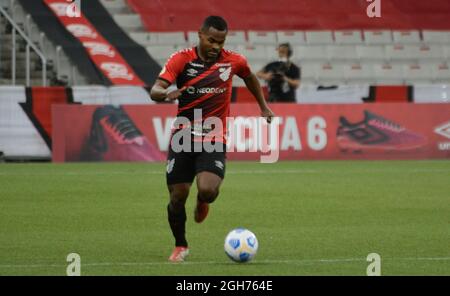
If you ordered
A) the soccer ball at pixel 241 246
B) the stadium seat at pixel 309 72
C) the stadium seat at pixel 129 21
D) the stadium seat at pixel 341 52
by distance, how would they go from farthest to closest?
1. the stadium seat at pixel 341 52
2. the stadium seat at pixel 129 21
3. the stadium seat at pixel 309 72
4. the soccer ball at pixel 241 246

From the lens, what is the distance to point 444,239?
36.4 feet

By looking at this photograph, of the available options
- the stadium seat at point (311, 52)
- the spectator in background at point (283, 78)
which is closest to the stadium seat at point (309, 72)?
the stadium seat at point (311, 52)

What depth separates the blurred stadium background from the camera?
10.7 m

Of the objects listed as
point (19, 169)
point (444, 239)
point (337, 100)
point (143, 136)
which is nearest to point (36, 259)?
point (444, 239)

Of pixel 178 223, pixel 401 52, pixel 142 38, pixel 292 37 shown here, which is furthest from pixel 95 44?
pixel 178 223

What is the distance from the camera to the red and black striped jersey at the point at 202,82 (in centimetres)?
996

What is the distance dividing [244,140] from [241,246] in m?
12.0

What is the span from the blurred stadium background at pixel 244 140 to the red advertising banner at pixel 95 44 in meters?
0.05

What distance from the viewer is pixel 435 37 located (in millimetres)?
30281

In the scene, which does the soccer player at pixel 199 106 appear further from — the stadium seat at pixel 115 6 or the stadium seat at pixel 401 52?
the stadium seat at pixel 401 52

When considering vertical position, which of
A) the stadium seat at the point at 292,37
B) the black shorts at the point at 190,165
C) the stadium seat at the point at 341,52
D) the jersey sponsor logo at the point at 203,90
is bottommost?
the black shorts at the point at 190,165

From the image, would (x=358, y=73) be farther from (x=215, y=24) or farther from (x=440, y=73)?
(x=215, y=24)
